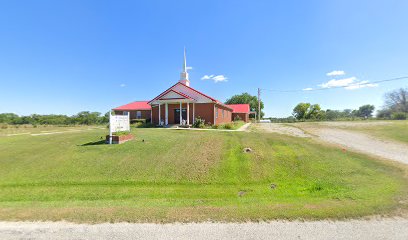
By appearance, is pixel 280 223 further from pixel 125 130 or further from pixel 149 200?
pixel 125 130

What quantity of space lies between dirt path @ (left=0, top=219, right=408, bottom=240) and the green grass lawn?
0.24 meters

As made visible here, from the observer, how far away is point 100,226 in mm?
3709

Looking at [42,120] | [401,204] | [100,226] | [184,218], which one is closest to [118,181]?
[100,226]

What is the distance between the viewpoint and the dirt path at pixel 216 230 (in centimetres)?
336

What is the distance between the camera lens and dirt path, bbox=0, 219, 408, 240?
11.0 feet

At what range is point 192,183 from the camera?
6398 mm

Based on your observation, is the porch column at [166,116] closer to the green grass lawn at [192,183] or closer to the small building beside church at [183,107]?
the small building beside church at [183,107]

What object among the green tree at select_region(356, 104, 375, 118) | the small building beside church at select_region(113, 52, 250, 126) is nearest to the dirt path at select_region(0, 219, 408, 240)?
the small building beside church at select_region(113, 52, 250, 126)

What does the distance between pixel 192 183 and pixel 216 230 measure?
2938 millimetres

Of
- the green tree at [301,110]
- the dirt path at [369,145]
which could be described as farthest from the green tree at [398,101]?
the dirt path at [369,145]

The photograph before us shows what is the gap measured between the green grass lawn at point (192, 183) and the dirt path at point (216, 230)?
9.5 inches

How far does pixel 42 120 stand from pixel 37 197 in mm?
64543

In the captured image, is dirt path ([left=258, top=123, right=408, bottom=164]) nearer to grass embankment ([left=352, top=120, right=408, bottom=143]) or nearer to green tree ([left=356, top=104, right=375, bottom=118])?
grass embankment ([left=352, top=120, right=408, bottom=143])

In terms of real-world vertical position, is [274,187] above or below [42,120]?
below
